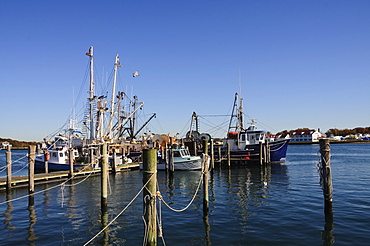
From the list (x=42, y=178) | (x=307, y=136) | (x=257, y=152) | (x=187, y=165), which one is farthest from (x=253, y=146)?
(x=307, y=136)

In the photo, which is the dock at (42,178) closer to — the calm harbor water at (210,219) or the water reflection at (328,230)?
the calm harbor water at (210,219)

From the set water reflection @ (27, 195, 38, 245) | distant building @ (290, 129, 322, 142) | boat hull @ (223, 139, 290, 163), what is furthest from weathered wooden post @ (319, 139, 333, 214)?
distant building @ (290, 129, 322, 142)

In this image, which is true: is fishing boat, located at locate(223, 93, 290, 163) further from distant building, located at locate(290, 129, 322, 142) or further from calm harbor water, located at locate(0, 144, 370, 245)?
distant building, located at locate(290, 129, 322, 142)

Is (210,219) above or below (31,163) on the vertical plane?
below

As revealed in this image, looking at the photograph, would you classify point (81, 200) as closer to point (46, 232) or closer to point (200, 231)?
point (46, 232)

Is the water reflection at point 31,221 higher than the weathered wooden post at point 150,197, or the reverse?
the weathered wooden post at point 150,197

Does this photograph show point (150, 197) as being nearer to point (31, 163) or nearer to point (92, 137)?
point (31, 163)

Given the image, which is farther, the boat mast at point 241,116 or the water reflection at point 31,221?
the boat mast at point 241,116

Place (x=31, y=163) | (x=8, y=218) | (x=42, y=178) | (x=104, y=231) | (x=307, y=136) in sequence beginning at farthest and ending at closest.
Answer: (x=307, y=136) < (x=42, y=178) < (x=31, y=163) < (x=8, y=218) < (x=104, y=231)

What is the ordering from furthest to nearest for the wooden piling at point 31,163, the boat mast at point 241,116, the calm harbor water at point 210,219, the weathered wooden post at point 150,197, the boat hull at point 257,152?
the boat mast at point 241,116, the boat hull at point 257,152, the wooden piling at point 31,163, the calm harbor water at point 210,219, the weathered wooden post at point 150,197

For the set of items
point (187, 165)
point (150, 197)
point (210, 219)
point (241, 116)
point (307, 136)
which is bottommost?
point (210, 219)

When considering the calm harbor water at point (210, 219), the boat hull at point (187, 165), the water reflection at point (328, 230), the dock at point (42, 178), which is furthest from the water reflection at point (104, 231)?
the boat hull at point (187, 165)

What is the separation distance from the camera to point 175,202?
17.5 metres

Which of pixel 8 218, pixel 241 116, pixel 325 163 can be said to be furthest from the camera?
pixel 241 116
